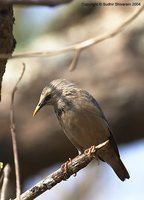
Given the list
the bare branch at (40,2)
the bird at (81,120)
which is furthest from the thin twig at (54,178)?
the bare branch at (40,2)

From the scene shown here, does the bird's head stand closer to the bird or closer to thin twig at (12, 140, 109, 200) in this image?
the bird

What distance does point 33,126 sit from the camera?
660 centimetres

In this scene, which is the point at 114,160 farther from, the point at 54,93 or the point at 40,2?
the point at 40,2

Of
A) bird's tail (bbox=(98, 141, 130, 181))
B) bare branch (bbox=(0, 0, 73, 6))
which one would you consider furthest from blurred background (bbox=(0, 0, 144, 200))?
bare branch (bbox=(0, 0, 73, 6))

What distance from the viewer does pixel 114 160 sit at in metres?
4.71

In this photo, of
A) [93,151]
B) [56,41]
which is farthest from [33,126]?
[93,151]

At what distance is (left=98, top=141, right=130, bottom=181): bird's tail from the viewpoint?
4.63m

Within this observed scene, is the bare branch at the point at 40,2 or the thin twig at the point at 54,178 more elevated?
the bare branch at the point at 40,2

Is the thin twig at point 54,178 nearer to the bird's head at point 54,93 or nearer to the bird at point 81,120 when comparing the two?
the bird at point 81,120

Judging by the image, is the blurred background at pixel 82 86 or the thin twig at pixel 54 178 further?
the blurred background at pixel 82 86

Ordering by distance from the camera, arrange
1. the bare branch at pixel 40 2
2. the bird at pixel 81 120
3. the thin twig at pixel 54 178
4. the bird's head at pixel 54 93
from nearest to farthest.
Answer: the bare branch at pixel 40 2, the thin twig at pixel 54 178, the bird at pixel 81 120, the bird's head at pixel 54 93

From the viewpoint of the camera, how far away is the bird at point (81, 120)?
173 inches

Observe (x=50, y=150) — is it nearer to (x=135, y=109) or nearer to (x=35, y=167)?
(x=35, y=167)

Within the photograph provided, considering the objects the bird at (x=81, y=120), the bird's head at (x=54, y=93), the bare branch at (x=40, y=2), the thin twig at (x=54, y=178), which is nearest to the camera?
the bare branch at (x=40, y=2)
